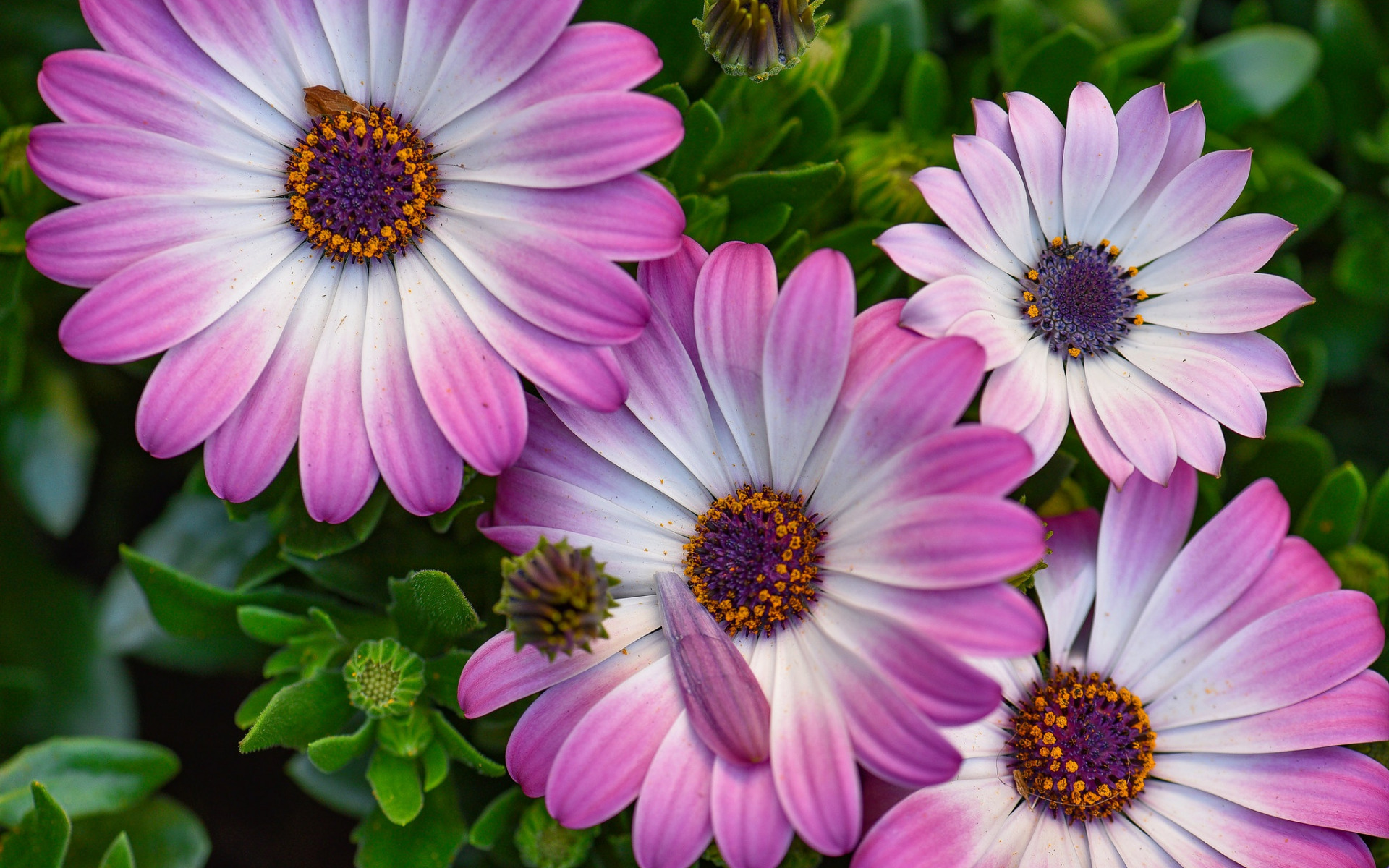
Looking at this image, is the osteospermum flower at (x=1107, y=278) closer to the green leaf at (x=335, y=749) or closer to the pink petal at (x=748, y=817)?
the pink petal at (x=748, y=817)

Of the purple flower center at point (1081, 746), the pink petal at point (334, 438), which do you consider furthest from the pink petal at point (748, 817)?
the pink petal at point (334, 438)

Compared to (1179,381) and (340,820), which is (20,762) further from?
(1179,381)

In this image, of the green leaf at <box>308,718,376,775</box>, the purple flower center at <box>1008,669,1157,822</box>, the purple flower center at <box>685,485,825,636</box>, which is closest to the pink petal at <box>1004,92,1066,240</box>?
the purple flower center at <box>685,485,825,636</box>

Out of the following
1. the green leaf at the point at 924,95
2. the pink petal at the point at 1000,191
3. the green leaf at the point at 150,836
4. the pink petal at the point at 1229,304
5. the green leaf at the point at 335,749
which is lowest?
the green leaf at the point at 150,836

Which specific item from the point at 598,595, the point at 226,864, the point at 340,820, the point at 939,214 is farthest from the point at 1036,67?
the point at 226,864

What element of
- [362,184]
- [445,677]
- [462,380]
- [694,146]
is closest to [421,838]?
[445,677]
